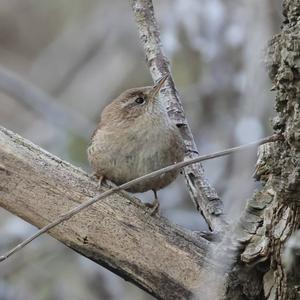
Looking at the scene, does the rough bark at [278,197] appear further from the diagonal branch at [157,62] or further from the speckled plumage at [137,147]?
the diagonal branch at [157,62]

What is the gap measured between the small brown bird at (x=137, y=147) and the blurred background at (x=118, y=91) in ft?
1.08

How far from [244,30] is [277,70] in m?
2.52

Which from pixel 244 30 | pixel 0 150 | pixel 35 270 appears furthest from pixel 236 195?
pixel 35 270

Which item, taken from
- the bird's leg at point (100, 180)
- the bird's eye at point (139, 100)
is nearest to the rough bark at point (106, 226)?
the bird's leg at point (100, 180)

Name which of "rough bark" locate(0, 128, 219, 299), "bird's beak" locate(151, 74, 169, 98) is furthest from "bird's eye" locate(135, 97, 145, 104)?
"rough bark" locate(0, 128, 219, 299)

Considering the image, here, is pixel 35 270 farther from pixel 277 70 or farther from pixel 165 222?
pixel 277 70

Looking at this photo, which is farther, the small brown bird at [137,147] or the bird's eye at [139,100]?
the bird's eye at [139,100]

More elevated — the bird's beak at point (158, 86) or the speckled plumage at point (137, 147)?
the bird's beak at point (158, 86)

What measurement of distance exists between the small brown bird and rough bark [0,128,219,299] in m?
0.26

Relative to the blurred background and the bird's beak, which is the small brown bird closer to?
the bird's beak

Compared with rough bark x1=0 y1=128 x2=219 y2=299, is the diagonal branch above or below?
above

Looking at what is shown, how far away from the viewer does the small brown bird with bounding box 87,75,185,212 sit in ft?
12.0

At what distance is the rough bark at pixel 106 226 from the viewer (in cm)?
319

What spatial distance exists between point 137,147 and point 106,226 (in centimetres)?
55
